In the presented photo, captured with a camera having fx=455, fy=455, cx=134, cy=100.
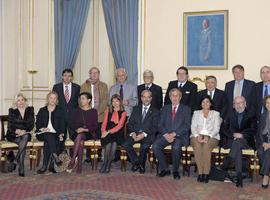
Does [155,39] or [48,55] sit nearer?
[155,39]

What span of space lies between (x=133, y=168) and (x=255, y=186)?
1.80 metres

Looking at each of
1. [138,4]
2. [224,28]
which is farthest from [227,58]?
[138,4]

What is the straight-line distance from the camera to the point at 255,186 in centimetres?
580

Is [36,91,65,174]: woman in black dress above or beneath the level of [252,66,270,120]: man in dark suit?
beneath

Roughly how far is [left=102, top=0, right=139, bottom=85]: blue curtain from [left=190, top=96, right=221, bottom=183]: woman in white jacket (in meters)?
2.37

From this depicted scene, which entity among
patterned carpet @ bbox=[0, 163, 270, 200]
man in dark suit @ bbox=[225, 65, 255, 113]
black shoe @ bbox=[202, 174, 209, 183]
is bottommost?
patterned carpet @ bbox=[0, 163, 270, 200]

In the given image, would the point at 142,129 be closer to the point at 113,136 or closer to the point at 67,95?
the point at 113,136

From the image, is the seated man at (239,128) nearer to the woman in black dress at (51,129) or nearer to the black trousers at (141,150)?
the black trousers at (141,150)

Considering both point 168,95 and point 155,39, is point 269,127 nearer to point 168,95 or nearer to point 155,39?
point 168,95

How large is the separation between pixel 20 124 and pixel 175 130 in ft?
7.43

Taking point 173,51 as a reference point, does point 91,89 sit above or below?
below

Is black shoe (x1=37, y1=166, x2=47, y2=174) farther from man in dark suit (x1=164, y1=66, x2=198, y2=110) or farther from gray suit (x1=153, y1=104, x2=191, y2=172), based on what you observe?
man in dark suit (x1=164, y1=66, x2=198, y2=110)

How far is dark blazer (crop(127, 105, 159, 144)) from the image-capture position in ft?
22.0

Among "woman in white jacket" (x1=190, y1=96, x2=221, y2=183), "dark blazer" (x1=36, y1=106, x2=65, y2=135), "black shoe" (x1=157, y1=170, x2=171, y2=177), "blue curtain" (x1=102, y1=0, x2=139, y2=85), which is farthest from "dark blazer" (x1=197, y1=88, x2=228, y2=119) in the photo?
"blue curtain" (x1=102, y1=0, x2=139, y2=85)
